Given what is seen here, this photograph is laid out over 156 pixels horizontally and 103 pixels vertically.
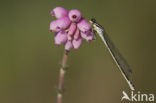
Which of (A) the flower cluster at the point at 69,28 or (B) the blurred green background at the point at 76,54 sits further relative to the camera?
(B) the blurred green background at the point at 76,54

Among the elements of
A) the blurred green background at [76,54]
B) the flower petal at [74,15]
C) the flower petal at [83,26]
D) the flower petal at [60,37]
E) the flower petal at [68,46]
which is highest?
the flower petal at [74,15]

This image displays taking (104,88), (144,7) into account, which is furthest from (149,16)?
(104,88)

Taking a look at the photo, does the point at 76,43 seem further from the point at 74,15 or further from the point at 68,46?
the point at 74,15

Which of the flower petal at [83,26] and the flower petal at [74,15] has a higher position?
the flower petal at [74,15]

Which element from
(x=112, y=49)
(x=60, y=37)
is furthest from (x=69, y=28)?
(x=112, y=49)

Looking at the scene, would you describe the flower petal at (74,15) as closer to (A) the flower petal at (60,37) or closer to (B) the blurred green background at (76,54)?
(A) the flower petal at (60,37)

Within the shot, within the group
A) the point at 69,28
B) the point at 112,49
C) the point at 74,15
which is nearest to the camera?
the point at 74,15

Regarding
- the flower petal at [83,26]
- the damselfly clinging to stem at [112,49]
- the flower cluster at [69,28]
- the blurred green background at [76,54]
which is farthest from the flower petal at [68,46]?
the blurred green background at [76,54]

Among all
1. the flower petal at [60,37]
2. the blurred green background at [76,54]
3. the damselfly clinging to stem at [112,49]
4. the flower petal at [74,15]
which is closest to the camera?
the flower petal at [74,15]
